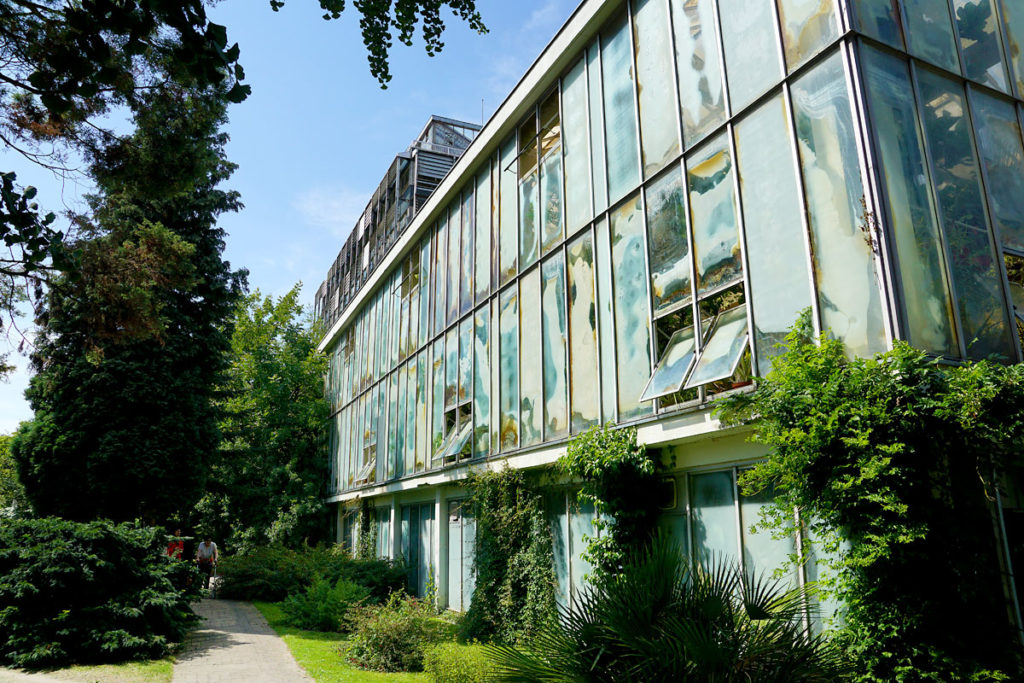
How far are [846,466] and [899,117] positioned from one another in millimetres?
4441

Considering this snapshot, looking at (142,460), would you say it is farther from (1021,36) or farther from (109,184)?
(1021,36)

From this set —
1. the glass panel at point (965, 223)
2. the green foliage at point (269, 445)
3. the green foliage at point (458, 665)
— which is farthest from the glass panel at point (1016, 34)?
the green foliage at point (269, 445)

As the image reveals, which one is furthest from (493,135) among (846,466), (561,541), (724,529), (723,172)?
(846,466)

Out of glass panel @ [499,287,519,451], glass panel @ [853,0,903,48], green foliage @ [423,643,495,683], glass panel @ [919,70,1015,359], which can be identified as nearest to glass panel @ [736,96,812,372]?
glass panel @ [853,0,903,48]

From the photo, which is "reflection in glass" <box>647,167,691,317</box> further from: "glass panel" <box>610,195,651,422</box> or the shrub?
the shrub

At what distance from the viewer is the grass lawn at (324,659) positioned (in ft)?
38.4

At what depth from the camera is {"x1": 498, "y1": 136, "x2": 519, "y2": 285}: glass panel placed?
16.4m

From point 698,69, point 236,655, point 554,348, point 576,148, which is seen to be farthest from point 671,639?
point 236,655

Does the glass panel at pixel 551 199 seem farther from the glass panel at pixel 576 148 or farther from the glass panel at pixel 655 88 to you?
the glass panel at pixel 655 88

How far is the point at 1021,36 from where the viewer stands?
10.4 m

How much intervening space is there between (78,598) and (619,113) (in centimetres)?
1343

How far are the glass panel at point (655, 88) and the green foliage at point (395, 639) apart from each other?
30.0 ft

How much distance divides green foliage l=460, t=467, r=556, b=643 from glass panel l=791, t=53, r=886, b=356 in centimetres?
766

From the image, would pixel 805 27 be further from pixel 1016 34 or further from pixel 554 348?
pixel 554 348
